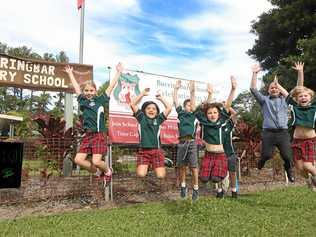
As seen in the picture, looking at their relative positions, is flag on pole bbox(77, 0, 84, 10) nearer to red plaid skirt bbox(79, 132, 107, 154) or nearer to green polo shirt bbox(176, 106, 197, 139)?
green polo shirt bbox(176, 106, 197, 139)

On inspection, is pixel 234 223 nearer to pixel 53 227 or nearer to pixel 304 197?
pixel 53 227

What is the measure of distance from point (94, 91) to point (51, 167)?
5.75ft

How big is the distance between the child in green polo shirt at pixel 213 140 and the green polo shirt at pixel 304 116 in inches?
46.5

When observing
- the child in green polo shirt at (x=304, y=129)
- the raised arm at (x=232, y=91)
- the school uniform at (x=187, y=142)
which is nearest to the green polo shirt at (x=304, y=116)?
the child in green polo shirt at (x=304, y=129)

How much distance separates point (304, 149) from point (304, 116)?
1.88 feet

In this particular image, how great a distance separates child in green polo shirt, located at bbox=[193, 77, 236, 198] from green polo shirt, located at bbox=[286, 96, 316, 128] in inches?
46.5

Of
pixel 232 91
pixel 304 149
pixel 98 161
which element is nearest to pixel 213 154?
pixel 232 91

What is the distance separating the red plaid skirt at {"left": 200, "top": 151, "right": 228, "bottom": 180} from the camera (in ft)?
27.2

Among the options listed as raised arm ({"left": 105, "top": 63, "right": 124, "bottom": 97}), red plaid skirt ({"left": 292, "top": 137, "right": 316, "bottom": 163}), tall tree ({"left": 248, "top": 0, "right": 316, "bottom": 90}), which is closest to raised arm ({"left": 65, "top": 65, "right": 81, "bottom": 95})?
raised arm ({"left": 105, "top": 63, "right": 124, "bottom": 97})

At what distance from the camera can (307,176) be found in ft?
28.1

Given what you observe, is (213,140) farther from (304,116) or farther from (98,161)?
(98,161)

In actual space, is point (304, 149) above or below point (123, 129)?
below

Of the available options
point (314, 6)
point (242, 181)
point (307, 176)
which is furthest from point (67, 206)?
point (314, 6)

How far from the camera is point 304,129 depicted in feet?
27.0
